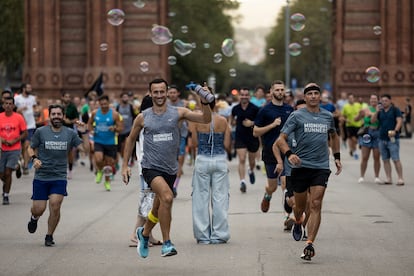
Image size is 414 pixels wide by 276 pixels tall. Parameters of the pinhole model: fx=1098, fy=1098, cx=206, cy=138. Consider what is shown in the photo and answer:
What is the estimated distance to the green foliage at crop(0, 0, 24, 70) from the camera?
57188 mm

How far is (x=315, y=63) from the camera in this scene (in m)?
117

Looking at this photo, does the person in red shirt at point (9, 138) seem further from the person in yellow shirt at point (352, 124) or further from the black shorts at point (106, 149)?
the person in yellow shirt at point (352, 124)

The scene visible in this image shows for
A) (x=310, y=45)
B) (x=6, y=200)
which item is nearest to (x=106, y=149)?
(x=6, y=200)

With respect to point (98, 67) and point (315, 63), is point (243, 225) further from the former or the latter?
point (315, 63)

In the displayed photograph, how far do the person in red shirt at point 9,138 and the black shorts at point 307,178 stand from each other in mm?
7446

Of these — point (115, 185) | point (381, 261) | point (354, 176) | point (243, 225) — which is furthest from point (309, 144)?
point (354, 176)

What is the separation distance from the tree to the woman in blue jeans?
142 feet

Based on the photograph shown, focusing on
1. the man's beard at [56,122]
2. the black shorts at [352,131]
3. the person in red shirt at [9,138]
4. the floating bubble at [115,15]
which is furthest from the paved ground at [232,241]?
the black shorts at [352,131]

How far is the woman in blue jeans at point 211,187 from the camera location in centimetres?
1312

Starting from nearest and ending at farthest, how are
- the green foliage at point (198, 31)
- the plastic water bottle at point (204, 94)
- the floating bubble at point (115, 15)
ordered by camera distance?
the plastic water bottle at point (204, 94) < the floating bubble at point (115, 15) < the green foliage at point (198, 31)

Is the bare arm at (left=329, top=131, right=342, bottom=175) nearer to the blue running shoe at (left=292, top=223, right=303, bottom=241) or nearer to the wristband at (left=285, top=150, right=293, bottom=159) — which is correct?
the wristband at (left=285, top=150, right=293, bottom=159)

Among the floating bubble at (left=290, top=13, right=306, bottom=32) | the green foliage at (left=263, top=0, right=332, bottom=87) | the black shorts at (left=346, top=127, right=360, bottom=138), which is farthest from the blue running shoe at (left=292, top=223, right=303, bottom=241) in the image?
the green foliage at (left=263, top=0, right=332, bottom=87)

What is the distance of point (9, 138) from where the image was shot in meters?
18.5

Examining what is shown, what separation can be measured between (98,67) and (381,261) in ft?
104
